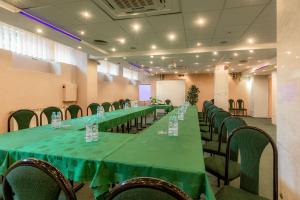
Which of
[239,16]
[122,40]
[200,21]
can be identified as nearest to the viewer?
[239,16]

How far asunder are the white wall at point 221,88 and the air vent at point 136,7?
243 inches

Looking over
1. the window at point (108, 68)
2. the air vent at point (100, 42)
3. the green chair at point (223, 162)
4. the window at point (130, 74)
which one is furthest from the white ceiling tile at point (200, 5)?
the window at point (130, 74)

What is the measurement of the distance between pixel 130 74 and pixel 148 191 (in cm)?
1154

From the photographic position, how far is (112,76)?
9.33 m

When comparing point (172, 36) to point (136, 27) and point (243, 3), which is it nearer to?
point (136, 27)

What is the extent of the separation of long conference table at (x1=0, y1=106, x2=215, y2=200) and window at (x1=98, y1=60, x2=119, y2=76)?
21.7ft

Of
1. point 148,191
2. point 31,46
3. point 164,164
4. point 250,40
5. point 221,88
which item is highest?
point 250,40

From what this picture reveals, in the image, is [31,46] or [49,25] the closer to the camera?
[49,25]

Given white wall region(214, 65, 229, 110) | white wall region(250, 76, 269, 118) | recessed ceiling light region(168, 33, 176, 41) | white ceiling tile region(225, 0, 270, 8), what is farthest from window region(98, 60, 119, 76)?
white wall region(250, 76, 269, 118)

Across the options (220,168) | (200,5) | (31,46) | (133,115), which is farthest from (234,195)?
(31,46)

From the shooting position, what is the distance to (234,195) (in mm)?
1450

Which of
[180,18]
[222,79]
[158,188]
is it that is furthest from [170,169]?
[222,79]

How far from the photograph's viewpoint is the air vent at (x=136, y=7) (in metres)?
2.89

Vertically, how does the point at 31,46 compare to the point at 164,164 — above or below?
above
